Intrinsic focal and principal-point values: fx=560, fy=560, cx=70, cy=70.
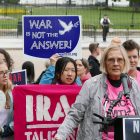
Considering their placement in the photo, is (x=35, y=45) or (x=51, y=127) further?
(x=35, y=45)

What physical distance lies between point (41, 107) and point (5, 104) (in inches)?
14.3

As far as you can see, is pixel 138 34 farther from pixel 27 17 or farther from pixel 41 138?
pixel 41 138

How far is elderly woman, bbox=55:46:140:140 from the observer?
4328 millimetres

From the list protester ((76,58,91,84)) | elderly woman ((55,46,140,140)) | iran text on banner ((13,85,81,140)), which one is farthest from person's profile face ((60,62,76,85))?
protester ((76,58,91,84))

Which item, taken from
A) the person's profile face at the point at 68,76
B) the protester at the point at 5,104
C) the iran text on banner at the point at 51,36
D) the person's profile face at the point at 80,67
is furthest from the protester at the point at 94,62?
the protester at the point at 5,104

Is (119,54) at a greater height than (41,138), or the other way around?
(119,54)

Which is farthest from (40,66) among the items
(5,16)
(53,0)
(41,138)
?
(53,0)

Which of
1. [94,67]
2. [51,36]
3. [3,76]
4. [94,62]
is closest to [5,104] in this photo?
[3,76]

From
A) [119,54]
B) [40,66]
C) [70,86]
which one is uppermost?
[119,54]

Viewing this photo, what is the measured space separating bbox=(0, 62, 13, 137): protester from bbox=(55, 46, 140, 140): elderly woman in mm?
749

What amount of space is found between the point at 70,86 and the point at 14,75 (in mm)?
2221

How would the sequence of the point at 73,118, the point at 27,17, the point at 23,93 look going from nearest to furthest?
the point at 73,118 → the point at 23,93 → the point at 27,17

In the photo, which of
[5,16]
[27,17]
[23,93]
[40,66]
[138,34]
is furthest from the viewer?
[5,16]

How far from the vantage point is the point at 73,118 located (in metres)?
4.44
